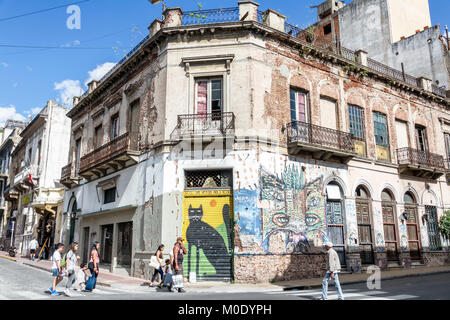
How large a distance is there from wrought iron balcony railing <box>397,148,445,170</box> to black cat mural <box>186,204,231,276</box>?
1048 cm

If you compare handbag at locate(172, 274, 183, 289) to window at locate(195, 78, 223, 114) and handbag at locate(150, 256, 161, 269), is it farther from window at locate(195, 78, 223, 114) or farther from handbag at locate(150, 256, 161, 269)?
window at locate(195, 78, 223, 114)

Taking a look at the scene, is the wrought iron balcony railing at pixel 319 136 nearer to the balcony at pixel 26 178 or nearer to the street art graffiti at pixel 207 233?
the street art graffiti at pixel 207 233

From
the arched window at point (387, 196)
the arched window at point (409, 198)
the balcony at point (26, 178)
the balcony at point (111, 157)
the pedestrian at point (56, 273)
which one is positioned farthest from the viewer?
the balcony at point (26, 178)

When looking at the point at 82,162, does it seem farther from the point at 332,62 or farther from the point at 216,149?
the point at 332,62

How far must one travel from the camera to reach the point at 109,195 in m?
18.2

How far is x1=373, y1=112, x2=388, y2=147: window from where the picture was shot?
1836cm

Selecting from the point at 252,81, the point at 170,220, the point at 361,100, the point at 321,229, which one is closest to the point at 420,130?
the point at 361,100

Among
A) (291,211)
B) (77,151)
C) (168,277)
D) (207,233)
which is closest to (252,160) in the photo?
(291,211)

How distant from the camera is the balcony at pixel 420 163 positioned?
18.5 m

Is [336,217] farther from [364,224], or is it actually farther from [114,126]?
[114,126]

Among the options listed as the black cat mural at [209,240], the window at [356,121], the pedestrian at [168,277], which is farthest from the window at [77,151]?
the window at [356,121]

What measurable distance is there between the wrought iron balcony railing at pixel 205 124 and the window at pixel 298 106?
314cm

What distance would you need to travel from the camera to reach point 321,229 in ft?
49.0

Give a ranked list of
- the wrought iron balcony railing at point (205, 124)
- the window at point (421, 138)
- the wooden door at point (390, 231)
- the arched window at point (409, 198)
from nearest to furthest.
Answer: the wrought iron balcony railing at point (205, 124) < the wooden door at point (390, 231) < the arched window at point (409, 198) < the window at point (421, 138)
